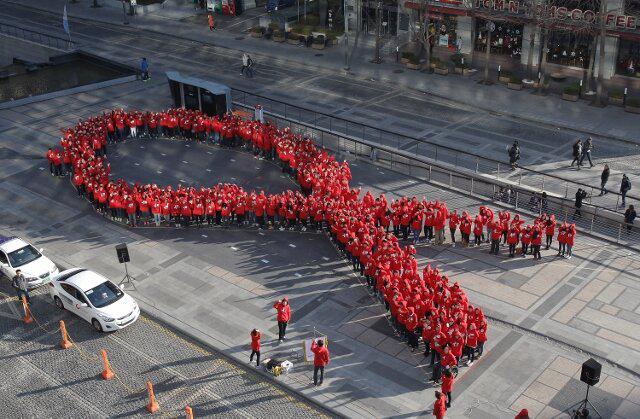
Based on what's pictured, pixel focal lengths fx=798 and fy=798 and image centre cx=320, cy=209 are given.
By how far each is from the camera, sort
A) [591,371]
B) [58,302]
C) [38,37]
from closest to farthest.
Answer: [591,371] → [58,302] → [38,37]

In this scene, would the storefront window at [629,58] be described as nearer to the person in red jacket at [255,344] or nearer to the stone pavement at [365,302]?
the stone pavement at [365,302]

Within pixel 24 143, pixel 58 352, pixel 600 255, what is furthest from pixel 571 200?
pixel 24 143

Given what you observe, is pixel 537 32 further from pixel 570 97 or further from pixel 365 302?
pixel 365 302

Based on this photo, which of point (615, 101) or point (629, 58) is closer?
point (615, 101)

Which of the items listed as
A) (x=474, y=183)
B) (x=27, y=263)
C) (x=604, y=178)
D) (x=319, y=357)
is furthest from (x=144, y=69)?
(x=319, y=357)

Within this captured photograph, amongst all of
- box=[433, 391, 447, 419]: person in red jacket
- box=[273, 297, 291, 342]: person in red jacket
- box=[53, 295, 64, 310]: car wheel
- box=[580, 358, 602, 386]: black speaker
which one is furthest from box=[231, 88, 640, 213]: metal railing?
box=[53, 295, 64, 310]: car wheel

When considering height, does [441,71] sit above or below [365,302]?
above

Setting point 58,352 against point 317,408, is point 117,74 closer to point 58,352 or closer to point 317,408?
point 58,352
